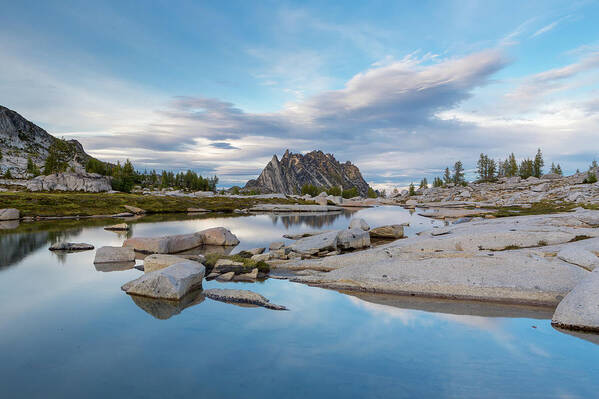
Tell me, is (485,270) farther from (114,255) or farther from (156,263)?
(114,255)

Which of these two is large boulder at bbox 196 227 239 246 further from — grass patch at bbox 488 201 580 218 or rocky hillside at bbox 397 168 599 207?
rocky hillside at bbox 397 168 599 207

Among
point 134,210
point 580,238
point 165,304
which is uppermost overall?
point 580,238

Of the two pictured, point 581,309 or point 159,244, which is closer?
point 581,309

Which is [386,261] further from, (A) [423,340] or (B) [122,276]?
(B) [122,276]

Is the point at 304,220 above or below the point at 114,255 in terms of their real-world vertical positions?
below

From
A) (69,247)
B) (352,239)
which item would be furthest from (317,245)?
(69,247)

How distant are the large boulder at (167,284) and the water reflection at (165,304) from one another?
0.29 m

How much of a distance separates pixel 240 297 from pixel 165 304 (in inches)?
153

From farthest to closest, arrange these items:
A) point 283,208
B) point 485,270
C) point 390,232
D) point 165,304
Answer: point 283,208
point 390,232
point 485,270
point 165,304

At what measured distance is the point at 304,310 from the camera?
1609 cm

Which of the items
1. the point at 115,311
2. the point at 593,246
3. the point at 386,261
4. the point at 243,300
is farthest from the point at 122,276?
the point at 593,246

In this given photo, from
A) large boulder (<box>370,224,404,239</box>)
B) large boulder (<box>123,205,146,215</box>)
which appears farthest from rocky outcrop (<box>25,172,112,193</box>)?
large boulder (<box>370,224,404,239</box>)

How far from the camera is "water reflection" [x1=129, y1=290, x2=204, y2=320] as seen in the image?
1561 centimetres

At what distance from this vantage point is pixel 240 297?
1730 cm
